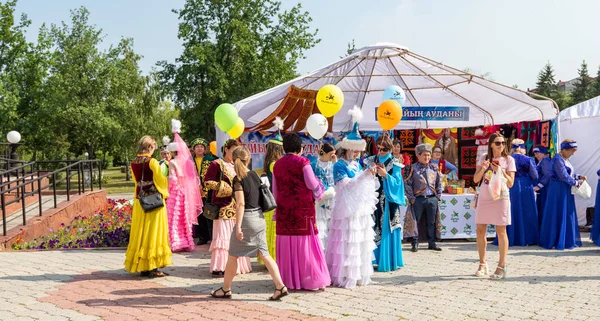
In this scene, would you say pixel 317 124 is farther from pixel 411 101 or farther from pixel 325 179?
pixel 411 101

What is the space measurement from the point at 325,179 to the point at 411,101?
6.36 meters

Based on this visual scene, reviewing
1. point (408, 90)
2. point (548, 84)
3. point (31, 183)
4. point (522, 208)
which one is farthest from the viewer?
point (548, 84)

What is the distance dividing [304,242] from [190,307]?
4.56 ft

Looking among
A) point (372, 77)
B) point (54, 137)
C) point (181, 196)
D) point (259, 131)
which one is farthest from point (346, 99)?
point (54, 137)

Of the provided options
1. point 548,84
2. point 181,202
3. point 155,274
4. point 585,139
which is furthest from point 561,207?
point 548,84

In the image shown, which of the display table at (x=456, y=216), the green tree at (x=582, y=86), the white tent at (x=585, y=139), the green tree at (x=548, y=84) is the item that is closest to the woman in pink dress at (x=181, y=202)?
the display table at (x=456, y=216)

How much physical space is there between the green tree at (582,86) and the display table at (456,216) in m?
49.4

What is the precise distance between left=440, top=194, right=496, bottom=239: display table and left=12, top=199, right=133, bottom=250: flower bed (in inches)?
217

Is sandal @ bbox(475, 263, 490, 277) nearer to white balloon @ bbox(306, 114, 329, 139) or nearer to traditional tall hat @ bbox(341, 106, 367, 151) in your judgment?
traditional tall hat @ bbox(341, 106, 367, 151)

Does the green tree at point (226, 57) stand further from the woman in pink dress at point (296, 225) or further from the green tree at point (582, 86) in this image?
the green tree at point (582, 86)

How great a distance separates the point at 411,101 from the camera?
12539 mm

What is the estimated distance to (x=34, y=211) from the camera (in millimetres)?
11594

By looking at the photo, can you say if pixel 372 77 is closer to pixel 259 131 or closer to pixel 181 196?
pixel 259 131

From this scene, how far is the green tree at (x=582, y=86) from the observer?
52531mm
